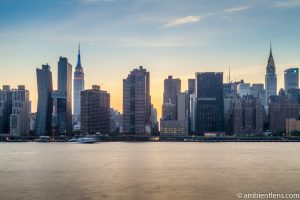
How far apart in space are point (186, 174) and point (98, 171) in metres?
19.4

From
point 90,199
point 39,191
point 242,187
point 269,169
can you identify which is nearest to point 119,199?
point 90,199

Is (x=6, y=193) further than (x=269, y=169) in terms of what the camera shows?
No

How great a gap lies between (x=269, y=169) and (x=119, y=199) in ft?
163

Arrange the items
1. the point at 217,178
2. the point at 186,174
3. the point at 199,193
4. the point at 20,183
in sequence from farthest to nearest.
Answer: the point at 186,174, the point at 217,178, the point at 20,183, the point at 199,193

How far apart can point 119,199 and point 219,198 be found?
13.7 meters

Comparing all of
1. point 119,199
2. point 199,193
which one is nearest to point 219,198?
point 199,193

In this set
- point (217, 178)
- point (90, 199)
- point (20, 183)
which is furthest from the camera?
point (217, 178)

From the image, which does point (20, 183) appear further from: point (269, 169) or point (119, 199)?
point (269, 169)

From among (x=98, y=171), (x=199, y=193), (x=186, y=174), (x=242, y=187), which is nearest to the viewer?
(x=199, y=193)

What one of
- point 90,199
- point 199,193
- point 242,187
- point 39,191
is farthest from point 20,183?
point 242,187

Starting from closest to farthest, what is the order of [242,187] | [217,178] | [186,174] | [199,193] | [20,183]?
[199,193]
[242,187]
[20,183]
[217,178]
[186,174]

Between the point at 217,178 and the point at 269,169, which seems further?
the point at 269,169

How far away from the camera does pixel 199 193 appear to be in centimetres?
6931

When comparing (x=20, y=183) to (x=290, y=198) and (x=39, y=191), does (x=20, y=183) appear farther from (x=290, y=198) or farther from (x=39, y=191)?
(x=290, y=198)
